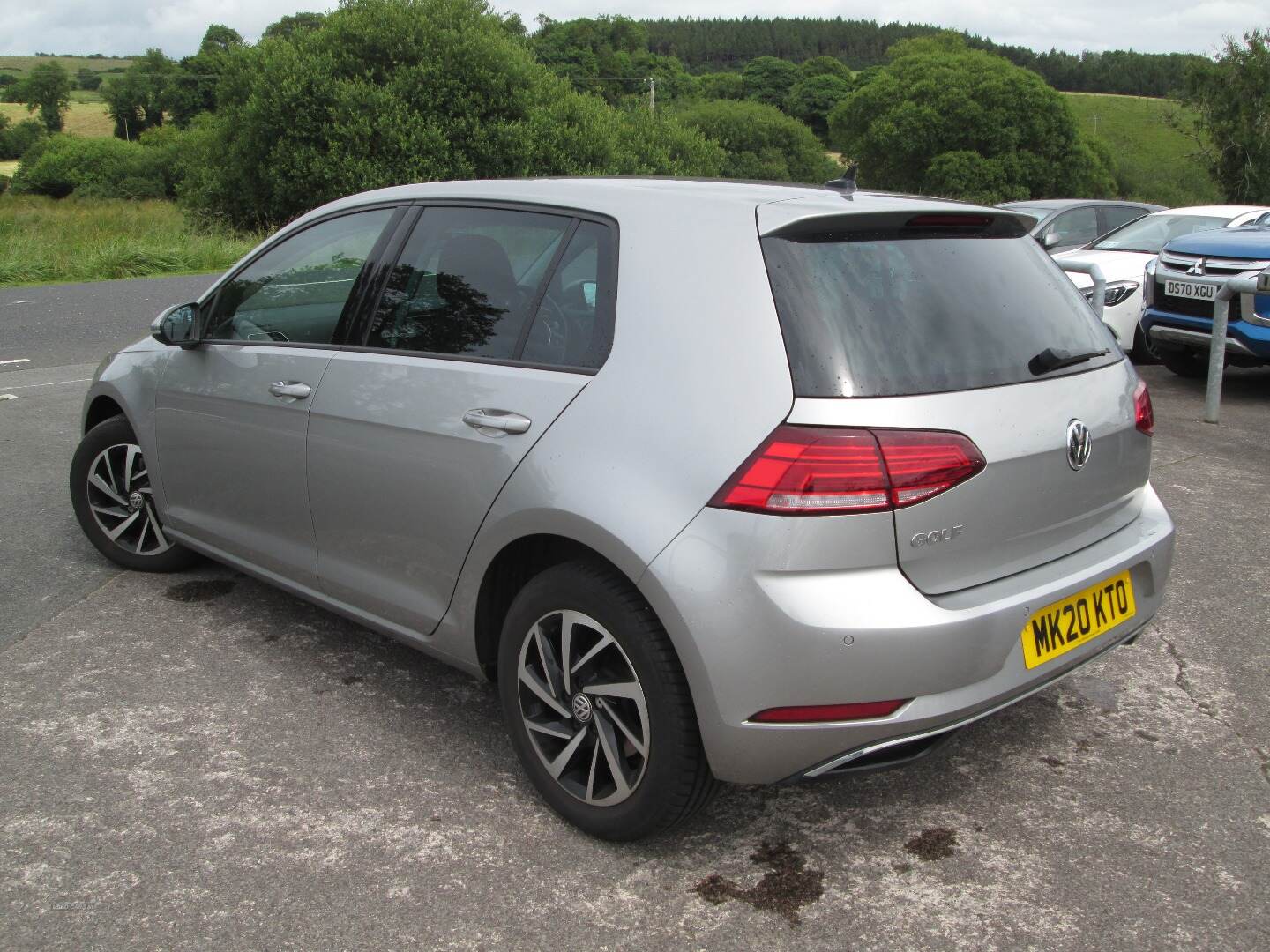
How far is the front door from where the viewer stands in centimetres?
375

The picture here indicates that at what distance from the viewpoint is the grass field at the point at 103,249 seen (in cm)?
1781

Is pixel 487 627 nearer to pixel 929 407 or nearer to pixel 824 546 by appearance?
pixel 824 546

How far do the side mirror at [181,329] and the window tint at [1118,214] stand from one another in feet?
38.3

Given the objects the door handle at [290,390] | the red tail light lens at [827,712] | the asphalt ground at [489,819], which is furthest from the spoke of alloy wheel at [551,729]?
the door handle at [290,390]

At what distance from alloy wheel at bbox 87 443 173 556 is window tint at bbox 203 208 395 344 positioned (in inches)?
32.4

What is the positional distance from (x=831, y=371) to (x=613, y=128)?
3492 cm

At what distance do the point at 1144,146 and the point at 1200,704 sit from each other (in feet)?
339

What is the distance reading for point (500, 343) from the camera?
Result: 10.4 ft

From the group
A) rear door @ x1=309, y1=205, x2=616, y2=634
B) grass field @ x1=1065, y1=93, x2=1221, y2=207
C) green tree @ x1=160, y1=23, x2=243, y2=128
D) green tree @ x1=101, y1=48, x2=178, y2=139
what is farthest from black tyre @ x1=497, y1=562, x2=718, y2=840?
green tree @ x1=101, y1=48, x2=178, y2=139

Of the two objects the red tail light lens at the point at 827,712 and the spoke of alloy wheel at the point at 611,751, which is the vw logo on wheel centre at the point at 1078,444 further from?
the spoke of alloy wheel at the point at 611,751

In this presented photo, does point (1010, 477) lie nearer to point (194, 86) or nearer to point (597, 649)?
point (597, 649)

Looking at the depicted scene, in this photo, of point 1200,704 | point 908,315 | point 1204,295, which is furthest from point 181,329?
point 1204,295

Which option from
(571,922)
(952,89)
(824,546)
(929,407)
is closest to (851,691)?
(824,546)

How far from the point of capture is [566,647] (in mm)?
2895
